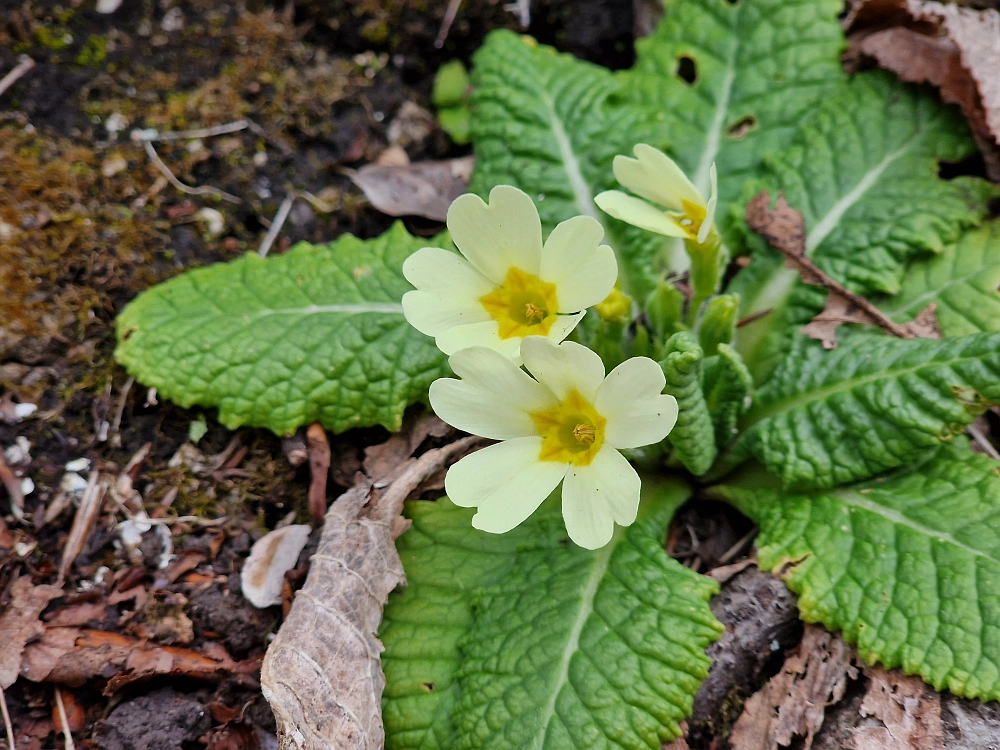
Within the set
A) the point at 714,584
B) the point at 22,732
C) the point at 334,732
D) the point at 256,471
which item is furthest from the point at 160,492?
the point at 714,584

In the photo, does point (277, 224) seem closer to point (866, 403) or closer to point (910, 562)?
point (866, 403)

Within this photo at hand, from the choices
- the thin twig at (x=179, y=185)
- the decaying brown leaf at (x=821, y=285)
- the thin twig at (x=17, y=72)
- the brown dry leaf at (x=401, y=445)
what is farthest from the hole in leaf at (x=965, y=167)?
the thin twig at (x=17, y=72)

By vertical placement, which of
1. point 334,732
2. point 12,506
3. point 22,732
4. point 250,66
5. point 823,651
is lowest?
point 22,732

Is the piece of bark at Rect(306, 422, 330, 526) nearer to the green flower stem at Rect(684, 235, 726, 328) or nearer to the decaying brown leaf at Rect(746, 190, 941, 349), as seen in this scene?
the green flower stem at Rect(684, 235, 726, 328)

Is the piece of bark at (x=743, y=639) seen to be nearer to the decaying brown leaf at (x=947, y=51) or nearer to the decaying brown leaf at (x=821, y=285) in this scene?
the decaying brown leaf at (x=821, y=285)

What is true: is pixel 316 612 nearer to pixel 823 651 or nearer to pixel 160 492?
pixel 160 492

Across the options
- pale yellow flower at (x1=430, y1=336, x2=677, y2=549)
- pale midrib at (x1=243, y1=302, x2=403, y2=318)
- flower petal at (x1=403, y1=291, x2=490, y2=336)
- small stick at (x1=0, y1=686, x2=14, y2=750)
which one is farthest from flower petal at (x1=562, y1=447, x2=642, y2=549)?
small stick at (x1=0, y1=686, x2=14, y2=750)
